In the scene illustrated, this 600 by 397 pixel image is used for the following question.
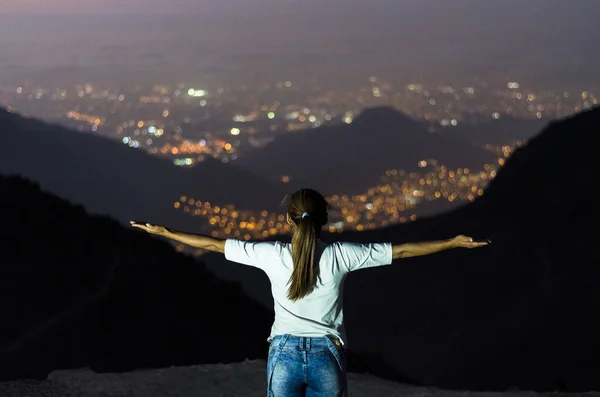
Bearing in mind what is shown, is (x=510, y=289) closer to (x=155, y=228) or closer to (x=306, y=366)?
(x=155, y=228)

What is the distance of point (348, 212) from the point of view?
334ft

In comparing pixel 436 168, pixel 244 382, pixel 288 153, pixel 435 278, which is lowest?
pixel 244 382

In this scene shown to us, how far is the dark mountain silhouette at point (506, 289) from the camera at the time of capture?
31.8 m

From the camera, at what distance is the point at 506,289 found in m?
41.7

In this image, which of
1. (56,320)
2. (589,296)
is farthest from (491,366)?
(56,320)

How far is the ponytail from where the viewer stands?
14.0ft

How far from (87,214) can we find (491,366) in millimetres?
24675

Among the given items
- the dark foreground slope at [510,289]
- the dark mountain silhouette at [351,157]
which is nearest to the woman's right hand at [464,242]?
the dark foreground slope at [510,289]

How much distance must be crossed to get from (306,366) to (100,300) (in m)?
27.9

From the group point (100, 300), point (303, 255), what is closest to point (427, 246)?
point (303, 255)

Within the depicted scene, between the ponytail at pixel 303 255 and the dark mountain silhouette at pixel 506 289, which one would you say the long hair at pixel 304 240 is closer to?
the ponytail at pixel 303 255

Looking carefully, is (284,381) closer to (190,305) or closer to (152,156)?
(190,305)

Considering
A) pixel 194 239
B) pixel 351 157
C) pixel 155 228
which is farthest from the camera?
pixel 351 157

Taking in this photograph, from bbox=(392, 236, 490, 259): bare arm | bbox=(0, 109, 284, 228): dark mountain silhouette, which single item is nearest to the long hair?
bbox=(392, 236, 490, 259): bare arm
